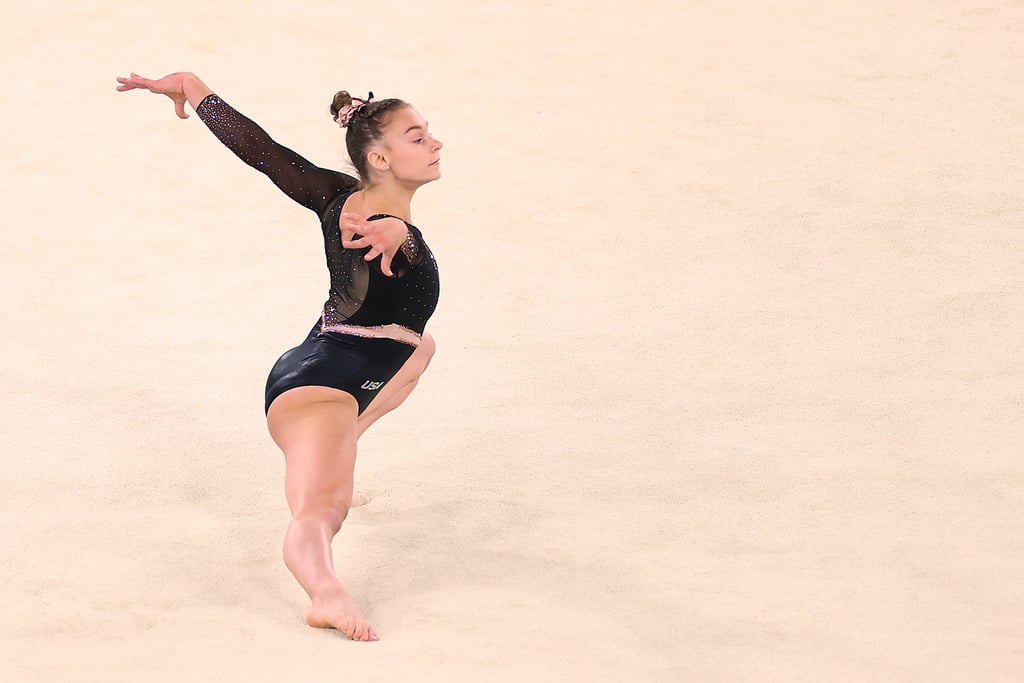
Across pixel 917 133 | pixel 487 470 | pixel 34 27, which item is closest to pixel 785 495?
pixel 487 470

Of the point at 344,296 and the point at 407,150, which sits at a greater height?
the point at 407,150

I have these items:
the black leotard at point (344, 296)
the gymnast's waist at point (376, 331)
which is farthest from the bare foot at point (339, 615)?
the gymnast's waist at point (376, 331)

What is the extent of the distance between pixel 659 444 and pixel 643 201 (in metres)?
2.15

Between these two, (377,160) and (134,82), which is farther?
(134,82)

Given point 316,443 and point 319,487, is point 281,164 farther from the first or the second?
point 319,487

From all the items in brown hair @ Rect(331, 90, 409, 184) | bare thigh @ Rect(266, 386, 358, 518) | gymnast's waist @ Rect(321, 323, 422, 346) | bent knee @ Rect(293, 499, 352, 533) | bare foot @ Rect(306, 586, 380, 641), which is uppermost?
brown hair @ Rect(331, 90, 409, 184)

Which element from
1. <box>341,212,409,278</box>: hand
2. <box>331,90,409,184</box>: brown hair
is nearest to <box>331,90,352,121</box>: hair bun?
<box>331,90,409,184</box>: brown hair

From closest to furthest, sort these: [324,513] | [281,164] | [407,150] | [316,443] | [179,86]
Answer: [324,513] < [316,443] < [407,150] < [281,164] < [179,86]

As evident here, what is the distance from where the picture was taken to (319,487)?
309 centimetres

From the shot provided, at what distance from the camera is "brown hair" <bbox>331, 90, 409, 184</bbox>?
3332 millimetres

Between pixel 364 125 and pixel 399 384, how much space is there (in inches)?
26.1

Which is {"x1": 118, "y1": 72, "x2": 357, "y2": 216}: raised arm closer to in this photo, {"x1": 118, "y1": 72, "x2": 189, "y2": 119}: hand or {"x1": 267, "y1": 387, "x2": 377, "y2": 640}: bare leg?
{"x1": 118, "y1": 72, "x2": 189, "y2": 119}: hand

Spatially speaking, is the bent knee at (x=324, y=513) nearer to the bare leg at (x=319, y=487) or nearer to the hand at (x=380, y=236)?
the bare leg at (x=319, y=487)

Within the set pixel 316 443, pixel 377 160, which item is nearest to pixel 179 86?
pixel 377 160
